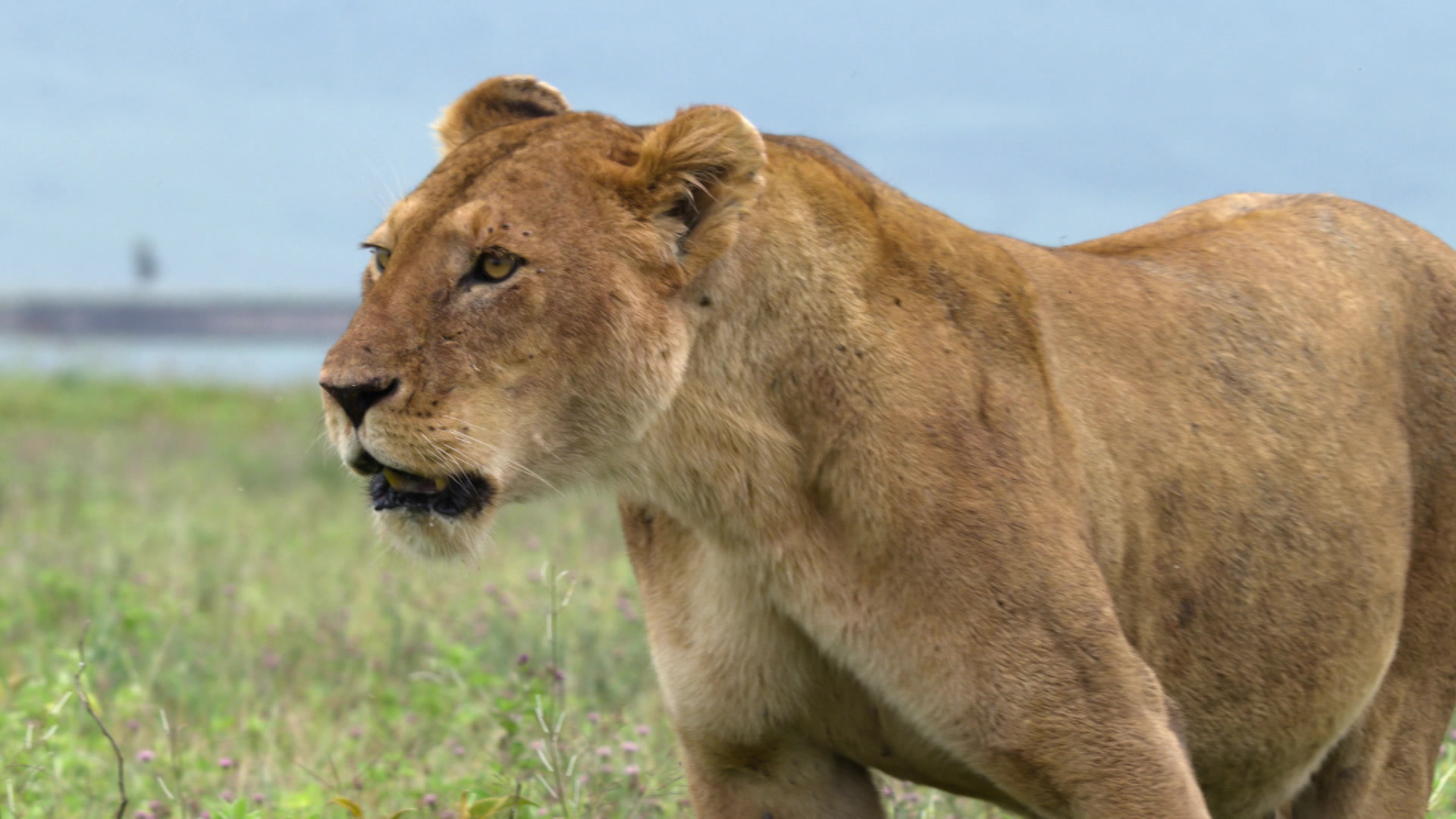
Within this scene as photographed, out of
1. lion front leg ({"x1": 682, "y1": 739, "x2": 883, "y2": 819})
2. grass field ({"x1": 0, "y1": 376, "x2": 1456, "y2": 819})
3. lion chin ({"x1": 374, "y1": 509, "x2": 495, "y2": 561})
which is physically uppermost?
lion chin ({"x1": 374, "y1": 509, "x2": 495, "y2": 561})

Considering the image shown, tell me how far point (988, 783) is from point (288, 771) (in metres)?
2.28

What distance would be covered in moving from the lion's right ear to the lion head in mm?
437

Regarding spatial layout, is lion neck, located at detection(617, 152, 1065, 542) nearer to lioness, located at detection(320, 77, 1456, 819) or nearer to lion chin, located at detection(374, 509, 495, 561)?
lioness, located at detection(320, 77, 1456, 819)

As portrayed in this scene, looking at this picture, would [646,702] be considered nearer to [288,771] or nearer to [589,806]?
[288,771]

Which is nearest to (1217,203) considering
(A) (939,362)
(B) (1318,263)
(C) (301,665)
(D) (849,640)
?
(B) (1318,263)

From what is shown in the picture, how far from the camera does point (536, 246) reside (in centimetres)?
266

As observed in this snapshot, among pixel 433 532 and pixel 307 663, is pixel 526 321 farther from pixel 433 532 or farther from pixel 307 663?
pixel 307 663

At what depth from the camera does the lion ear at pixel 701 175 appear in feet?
8.89

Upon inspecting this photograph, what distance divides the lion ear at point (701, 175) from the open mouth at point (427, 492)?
48cm

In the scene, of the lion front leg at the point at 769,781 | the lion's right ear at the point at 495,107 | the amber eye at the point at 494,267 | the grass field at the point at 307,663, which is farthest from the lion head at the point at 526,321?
the lion front leg at the point at 769,781

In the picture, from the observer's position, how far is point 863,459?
9.04 ft

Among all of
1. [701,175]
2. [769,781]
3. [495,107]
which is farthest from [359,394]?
[769,781]

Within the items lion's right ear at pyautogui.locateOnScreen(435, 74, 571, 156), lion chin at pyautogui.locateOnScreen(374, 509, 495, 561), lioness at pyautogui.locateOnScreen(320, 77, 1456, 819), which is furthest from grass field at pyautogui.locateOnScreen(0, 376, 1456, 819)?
lion's right ear at pyautogui.locateOnScreen(435, 74, 571, 156)

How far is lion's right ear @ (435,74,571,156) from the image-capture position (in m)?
3.25
